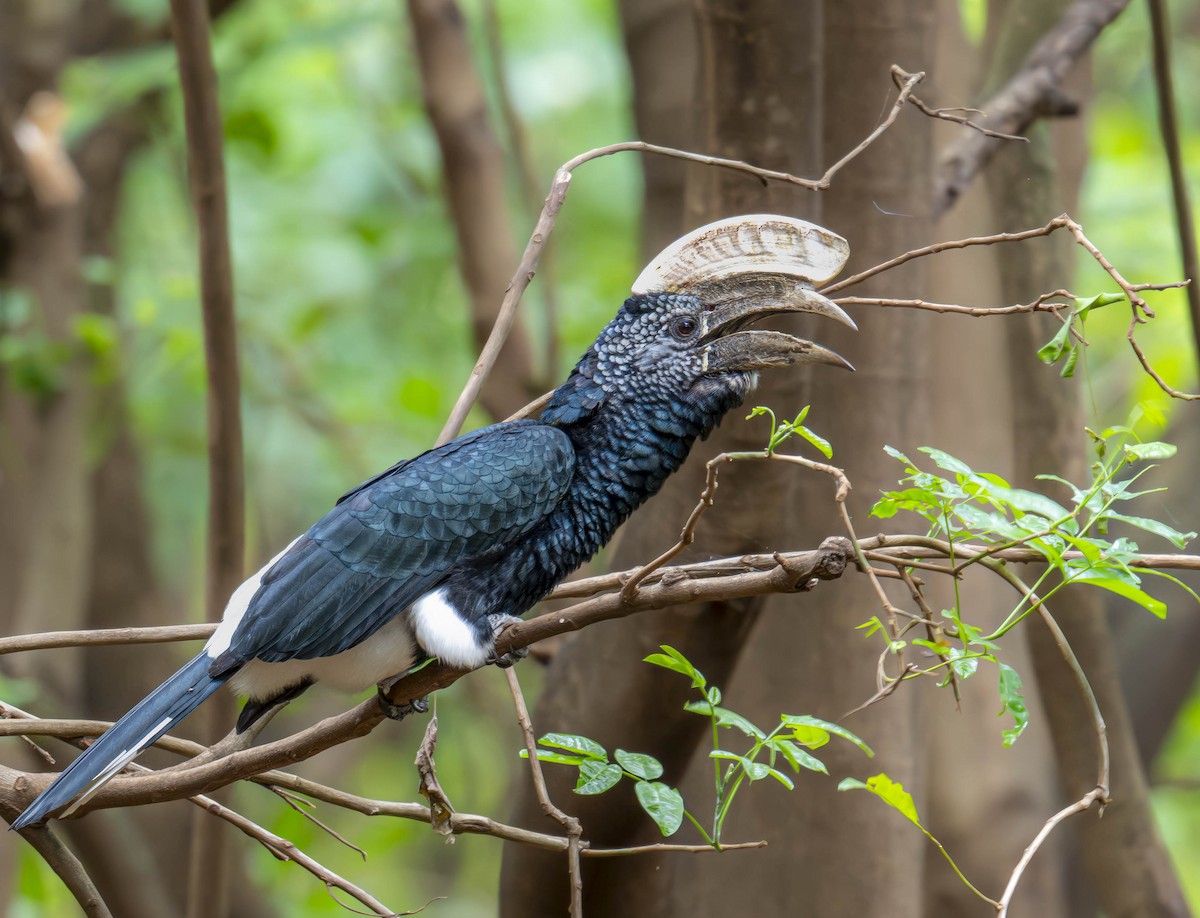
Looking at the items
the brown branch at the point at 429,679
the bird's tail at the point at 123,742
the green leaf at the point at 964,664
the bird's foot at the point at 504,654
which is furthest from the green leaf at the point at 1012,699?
the bird's tail at the point at 123,742

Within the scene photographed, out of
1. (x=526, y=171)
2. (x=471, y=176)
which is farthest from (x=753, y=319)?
(x=526, y=171)

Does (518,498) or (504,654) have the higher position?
(518,498)

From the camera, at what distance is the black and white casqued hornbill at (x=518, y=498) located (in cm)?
165

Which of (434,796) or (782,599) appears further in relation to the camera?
(782,599)

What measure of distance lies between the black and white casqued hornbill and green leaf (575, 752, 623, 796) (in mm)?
218

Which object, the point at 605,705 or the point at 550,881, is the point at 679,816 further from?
the point at 550,881

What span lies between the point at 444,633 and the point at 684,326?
574 mm

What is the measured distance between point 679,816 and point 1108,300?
0.75 meters

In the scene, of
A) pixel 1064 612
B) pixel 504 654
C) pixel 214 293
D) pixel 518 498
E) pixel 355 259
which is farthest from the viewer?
pixel 355 259

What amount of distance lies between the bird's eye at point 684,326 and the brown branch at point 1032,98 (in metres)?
0.82

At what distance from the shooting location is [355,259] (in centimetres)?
464

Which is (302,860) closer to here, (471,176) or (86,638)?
(86,638)

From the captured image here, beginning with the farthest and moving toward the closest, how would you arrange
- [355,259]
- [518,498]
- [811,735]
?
[355,259] → [518,498] → [811,735]

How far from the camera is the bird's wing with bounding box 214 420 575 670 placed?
1656 mm
